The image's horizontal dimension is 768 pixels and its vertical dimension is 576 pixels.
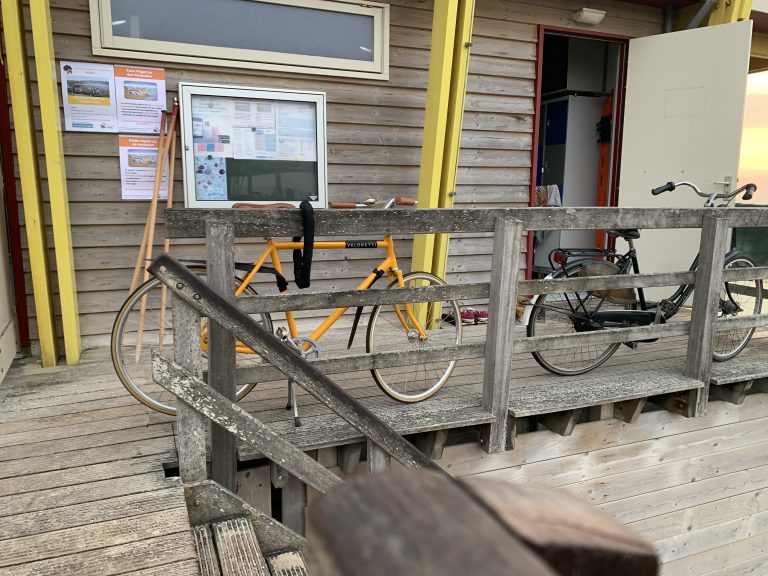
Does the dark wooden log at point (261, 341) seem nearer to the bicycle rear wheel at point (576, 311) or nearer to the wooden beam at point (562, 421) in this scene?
the wooden beam at point (562, 421)

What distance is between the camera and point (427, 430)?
8.93ft

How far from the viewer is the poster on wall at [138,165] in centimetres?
397

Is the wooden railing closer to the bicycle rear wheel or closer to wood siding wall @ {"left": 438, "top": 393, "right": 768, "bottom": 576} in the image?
wood siding wall @ {"left": 438, "top": 393, "right": 768, "bottom": 576}

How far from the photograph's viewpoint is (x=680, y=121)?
17.0ft

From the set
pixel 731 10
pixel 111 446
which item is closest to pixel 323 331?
pixel 111 446

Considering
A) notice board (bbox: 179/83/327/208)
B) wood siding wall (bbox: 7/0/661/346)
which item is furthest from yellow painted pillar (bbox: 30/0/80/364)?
notice board (bbox: 179/83/327/208)

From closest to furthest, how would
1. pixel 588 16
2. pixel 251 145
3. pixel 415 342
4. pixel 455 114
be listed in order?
1. pixel 415 342
2. pixel 251 145
3. pixel 455 114
4. pixel 588 16

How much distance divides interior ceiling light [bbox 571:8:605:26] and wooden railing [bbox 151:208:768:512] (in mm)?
2460

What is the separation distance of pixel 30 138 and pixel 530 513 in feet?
12.8

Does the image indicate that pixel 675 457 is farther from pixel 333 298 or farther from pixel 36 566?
pixel 36 566

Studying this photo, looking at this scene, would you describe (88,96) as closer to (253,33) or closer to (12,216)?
(12,216)

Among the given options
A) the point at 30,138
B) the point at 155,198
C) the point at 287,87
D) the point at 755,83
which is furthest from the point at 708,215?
the point at 755,83

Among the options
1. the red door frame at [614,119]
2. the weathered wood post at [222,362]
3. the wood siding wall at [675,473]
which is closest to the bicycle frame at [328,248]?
the weathered wood post at [222,362]

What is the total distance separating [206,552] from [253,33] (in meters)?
3.36
